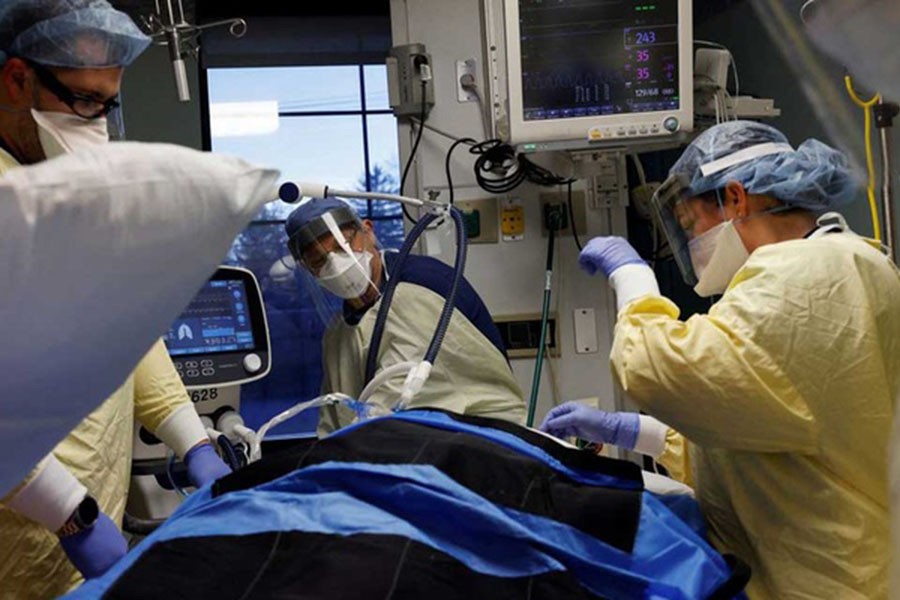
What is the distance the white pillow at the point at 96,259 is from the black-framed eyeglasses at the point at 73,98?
39.4 inches

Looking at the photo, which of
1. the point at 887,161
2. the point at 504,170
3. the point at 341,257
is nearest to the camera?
the point at 887,161

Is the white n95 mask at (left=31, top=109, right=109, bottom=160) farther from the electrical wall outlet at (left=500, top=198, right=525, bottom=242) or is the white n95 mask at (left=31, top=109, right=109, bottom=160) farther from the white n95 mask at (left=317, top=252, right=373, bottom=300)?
the electrical wall outlet at (left=500, top=198, right=525, bottom=242)

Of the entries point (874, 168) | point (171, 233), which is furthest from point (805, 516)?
point (874, 168)

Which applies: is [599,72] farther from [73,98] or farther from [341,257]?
[73,98]

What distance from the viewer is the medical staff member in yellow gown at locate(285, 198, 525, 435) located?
7.54 feet

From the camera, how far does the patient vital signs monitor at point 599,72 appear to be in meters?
2.61

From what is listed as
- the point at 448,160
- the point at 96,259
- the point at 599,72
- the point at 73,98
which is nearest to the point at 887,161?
the point at 599,72

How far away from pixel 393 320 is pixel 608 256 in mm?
784

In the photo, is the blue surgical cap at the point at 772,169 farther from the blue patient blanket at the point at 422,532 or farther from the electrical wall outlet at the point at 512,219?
the electrical wall outlet at the point at 512,219

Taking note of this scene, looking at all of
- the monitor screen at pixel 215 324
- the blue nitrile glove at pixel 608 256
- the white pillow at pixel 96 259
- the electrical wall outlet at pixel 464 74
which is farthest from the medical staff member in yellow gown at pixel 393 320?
the white pillow at pixel 96 259

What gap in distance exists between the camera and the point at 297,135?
4.48m

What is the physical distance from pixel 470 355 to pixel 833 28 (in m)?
1.62

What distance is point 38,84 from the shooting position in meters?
1.49

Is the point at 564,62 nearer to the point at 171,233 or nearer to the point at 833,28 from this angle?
the point at 833,28
